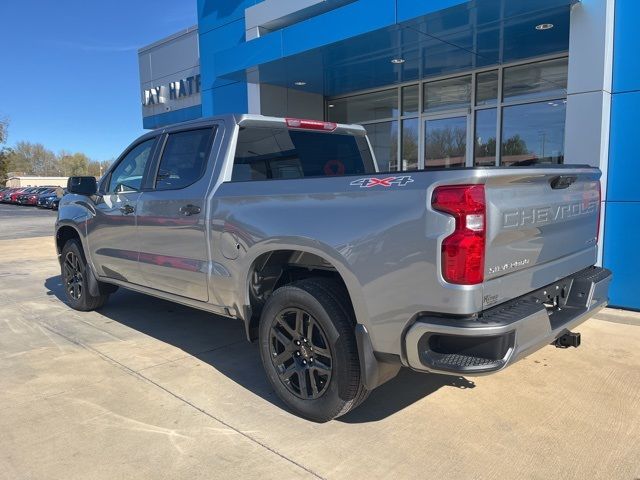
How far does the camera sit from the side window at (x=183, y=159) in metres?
4.22

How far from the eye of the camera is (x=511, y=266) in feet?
9.12

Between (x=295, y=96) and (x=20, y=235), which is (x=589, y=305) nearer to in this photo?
(x=295, y=96)

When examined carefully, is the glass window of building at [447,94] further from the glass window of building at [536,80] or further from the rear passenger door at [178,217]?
the rear passenger door at [178,217]

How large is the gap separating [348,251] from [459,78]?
818 cm

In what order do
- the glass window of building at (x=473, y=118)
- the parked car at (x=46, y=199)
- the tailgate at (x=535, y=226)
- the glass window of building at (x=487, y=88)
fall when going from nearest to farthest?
the tailgate at (x=535, y=226) → the glass window of building at (x=473, y=118) → the glass window of building at (x=487, y=88) → the parked car at (x=46, y=199)

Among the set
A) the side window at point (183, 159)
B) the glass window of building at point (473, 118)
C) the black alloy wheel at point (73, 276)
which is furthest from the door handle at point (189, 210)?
the glass window of building at point (473, 118)

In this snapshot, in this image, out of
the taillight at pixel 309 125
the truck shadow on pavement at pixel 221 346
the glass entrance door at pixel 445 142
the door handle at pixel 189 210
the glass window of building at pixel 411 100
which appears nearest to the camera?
the truck shadow on pavement at pixel 221 346

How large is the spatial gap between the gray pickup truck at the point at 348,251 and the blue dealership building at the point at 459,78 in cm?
179

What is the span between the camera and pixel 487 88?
31.8ft

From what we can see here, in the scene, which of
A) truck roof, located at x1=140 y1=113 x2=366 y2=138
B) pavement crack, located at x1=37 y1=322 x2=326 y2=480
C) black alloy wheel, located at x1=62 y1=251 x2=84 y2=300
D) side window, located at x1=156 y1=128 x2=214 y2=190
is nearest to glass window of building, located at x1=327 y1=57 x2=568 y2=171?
truck roof, located at x1=140 y1=113 x2=366 y2=138

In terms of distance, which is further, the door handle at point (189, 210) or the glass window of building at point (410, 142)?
the glass window of building at point (410, 142)

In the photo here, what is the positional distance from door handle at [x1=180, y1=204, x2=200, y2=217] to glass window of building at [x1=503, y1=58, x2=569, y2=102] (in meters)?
7.20

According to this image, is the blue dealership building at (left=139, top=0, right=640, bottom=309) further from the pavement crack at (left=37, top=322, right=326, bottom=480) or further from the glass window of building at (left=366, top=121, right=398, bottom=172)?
the pavement crack at (left=37, top=322, right=326, bottom=480)

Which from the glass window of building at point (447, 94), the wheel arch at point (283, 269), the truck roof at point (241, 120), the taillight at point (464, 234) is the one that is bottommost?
the wheel arch at point (283, 269)
